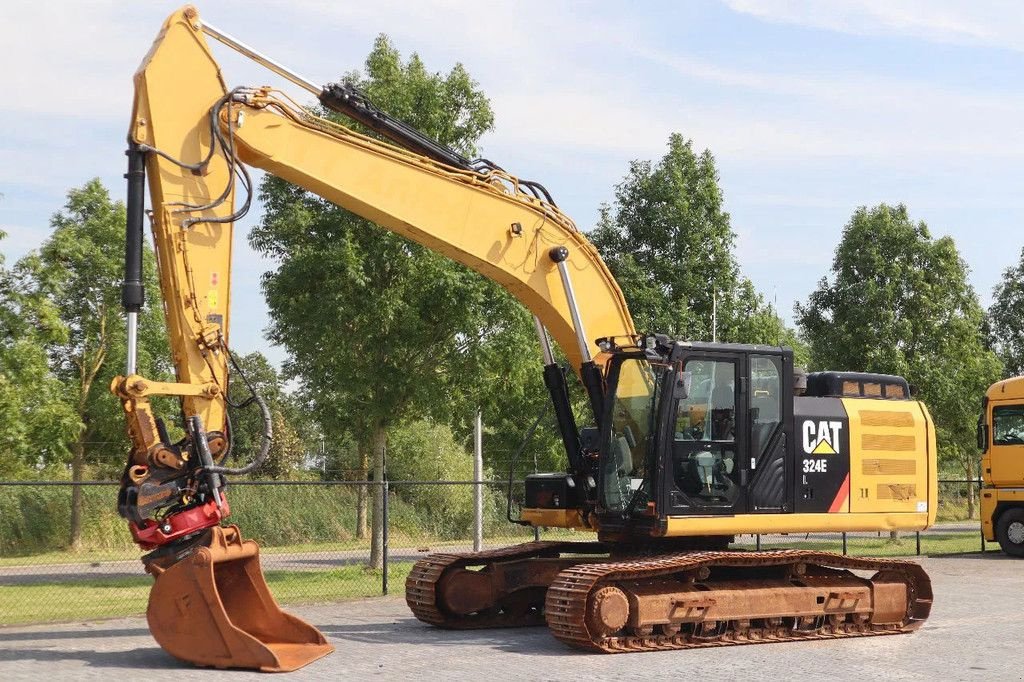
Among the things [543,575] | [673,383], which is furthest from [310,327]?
[673,383]

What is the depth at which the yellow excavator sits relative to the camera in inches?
411

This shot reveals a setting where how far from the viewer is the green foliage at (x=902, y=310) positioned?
1131 inches

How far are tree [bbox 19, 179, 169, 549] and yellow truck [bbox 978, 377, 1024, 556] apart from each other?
1755 cm

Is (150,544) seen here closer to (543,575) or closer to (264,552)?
(543,575)

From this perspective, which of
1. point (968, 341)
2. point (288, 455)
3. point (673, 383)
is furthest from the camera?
point (288, 455)

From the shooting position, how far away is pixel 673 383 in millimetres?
12203

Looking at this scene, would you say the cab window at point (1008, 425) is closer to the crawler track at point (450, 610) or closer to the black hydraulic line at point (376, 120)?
the crawler track at point (450, 610)

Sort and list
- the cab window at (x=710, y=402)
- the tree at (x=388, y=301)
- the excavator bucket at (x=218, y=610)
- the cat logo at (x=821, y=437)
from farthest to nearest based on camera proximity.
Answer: the tree at (x=388, y=301) → the cat logo at (x=821, y=437) → the cab window at (x=710, y=402) → the excavator bucket at (x=218, y=610)

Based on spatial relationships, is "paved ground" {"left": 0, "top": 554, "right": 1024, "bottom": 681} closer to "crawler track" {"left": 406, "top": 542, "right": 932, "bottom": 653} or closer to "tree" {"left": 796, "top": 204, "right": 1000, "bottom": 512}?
"crawler track" {"left": 406, "top": 542, "right": 932, "bottom": 653}

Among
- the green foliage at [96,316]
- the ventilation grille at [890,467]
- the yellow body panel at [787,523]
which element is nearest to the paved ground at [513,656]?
the yellow body panel at [787,523]

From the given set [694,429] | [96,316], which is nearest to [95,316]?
[96,316]

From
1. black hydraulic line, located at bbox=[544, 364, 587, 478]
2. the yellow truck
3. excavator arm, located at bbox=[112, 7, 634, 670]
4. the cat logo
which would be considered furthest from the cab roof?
excavator arm, located at bbox=[112, 7, 634, 670]

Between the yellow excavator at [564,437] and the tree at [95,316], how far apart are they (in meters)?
15.6

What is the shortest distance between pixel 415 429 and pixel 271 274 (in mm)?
19480
